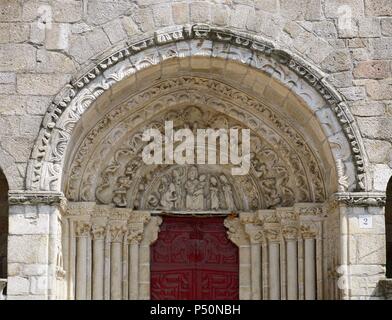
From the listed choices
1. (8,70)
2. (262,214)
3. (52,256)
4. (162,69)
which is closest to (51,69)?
(8,70)

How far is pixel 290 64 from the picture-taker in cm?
1064

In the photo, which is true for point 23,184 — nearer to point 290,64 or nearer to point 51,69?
point 51,69

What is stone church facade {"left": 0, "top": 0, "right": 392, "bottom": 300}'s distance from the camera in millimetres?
10453

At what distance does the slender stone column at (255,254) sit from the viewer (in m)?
11.4

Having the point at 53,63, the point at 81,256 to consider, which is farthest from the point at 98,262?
the point at 53,63

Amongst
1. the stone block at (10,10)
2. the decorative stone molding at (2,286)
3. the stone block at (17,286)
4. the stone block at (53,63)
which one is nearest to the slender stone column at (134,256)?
the stone block at (17,286)

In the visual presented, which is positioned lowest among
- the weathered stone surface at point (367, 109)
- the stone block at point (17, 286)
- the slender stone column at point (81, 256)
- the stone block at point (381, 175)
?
the stone block at point (17, 286)

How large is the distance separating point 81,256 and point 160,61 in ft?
6.81

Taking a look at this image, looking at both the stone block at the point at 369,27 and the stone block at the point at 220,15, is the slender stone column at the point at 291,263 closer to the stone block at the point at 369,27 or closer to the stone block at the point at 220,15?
the stone block at the point at 369,27

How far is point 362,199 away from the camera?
10.5 meters

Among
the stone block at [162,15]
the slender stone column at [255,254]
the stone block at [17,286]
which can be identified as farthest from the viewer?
the slender stone column at [255,254]

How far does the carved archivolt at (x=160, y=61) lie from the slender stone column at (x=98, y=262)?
905 millimetres

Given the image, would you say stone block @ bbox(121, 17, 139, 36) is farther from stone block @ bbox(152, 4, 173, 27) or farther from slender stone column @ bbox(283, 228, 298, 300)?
slender stone column @ bbox(283, 228, 298, 300)

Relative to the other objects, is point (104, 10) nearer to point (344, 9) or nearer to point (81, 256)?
point (344, 9)
